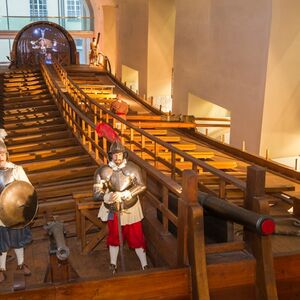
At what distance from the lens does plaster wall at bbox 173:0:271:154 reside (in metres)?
10.8

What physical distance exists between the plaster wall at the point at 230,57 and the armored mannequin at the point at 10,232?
713 centimetres

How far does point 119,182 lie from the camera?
4.77m

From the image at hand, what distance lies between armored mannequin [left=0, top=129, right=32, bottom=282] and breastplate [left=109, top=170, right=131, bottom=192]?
93cm

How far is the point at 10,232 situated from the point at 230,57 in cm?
874

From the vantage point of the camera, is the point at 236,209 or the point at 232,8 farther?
the point at 232,8

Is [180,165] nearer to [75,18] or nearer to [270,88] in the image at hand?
[270,88]

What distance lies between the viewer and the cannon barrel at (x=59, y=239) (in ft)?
12.0

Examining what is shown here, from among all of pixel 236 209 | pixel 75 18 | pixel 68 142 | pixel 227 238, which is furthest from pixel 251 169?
pixel 75 18

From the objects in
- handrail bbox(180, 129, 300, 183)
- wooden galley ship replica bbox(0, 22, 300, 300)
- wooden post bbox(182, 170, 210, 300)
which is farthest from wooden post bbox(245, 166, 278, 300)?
handrail bbox(180, 129, 300, 183)

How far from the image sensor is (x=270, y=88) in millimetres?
10570

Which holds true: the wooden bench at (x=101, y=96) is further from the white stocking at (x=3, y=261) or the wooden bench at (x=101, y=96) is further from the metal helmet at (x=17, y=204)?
the metal helmet at (x=17, y=204)

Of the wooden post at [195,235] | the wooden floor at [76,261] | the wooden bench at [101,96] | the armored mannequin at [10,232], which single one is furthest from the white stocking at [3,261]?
the wooden bench at [101,96]

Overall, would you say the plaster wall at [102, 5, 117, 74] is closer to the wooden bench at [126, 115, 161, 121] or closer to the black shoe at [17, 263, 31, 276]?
the wooden bench at [126, 115, 161, 121]

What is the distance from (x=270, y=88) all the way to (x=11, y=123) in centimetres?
643
